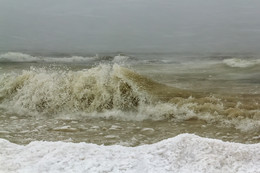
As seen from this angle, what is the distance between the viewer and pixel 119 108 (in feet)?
26.7

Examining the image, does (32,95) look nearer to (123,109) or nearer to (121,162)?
(123,109)

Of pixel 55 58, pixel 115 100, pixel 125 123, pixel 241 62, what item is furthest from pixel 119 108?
pixel 55 58

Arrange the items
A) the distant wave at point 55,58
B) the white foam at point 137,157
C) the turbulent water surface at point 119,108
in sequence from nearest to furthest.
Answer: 1. the white foam at point 137,157
2. the turbulent water surface at point 119,108
3. the distant wave at point 55,58

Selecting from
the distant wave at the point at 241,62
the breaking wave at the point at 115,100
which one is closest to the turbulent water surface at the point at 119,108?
the breaking wave at the point at 115,100

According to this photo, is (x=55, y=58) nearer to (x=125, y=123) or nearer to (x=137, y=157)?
(x=125, y=123)

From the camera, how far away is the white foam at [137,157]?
3586mm

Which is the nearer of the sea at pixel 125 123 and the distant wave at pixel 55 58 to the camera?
the sea at pixel 125 123

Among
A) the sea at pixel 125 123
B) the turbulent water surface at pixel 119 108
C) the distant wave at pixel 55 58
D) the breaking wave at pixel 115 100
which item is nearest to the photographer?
the sea at pixel 125 123

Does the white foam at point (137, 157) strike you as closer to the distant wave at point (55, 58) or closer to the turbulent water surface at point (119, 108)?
the turbulent water surface at point (119, 108)

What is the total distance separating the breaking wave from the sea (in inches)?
0.8

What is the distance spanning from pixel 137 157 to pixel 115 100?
465cm

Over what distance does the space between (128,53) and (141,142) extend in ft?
57.7

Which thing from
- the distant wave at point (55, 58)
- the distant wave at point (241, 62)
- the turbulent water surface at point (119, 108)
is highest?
the distant wave at point (55, 58)

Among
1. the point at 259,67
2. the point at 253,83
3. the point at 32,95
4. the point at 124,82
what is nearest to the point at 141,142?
the point at 124,82
